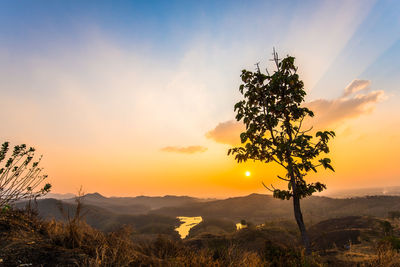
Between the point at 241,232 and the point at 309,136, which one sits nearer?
the point at 309,136

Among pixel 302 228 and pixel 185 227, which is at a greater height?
pixel 302 228

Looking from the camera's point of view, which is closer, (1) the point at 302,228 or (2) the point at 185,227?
(1) the point at 302,228

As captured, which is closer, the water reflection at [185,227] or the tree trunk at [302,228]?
the tree trunk at [302,228]

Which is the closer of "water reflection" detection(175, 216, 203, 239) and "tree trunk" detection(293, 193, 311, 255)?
"tree trunk" detection(293, 193, 311, 255)

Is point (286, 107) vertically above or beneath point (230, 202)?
above

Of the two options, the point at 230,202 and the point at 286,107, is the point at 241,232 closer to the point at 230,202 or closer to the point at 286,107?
the point at 286,107

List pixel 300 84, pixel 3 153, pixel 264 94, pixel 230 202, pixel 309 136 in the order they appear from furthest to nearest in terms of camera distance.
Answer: pixel 230 202
pixel 264 94
pixel 300 84
pixel 309 136
pixel 3 153

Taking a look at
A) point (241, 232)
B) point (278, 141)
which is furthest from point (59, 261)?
point (241, 232)

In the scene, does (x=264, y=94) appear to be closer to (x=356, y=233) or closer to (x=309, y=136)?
(x=309, y=136)

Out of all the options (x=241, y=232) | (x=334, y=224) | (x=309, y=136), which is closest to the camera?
(x=309, y=136)

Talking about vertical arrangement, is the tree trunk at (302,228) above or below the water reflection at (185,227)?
above

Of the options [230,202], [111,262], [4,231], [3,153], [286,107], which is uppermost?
[286,107]

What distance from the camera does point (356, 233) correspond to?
78.6 feet

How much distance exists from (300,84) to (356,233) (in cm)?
2494
